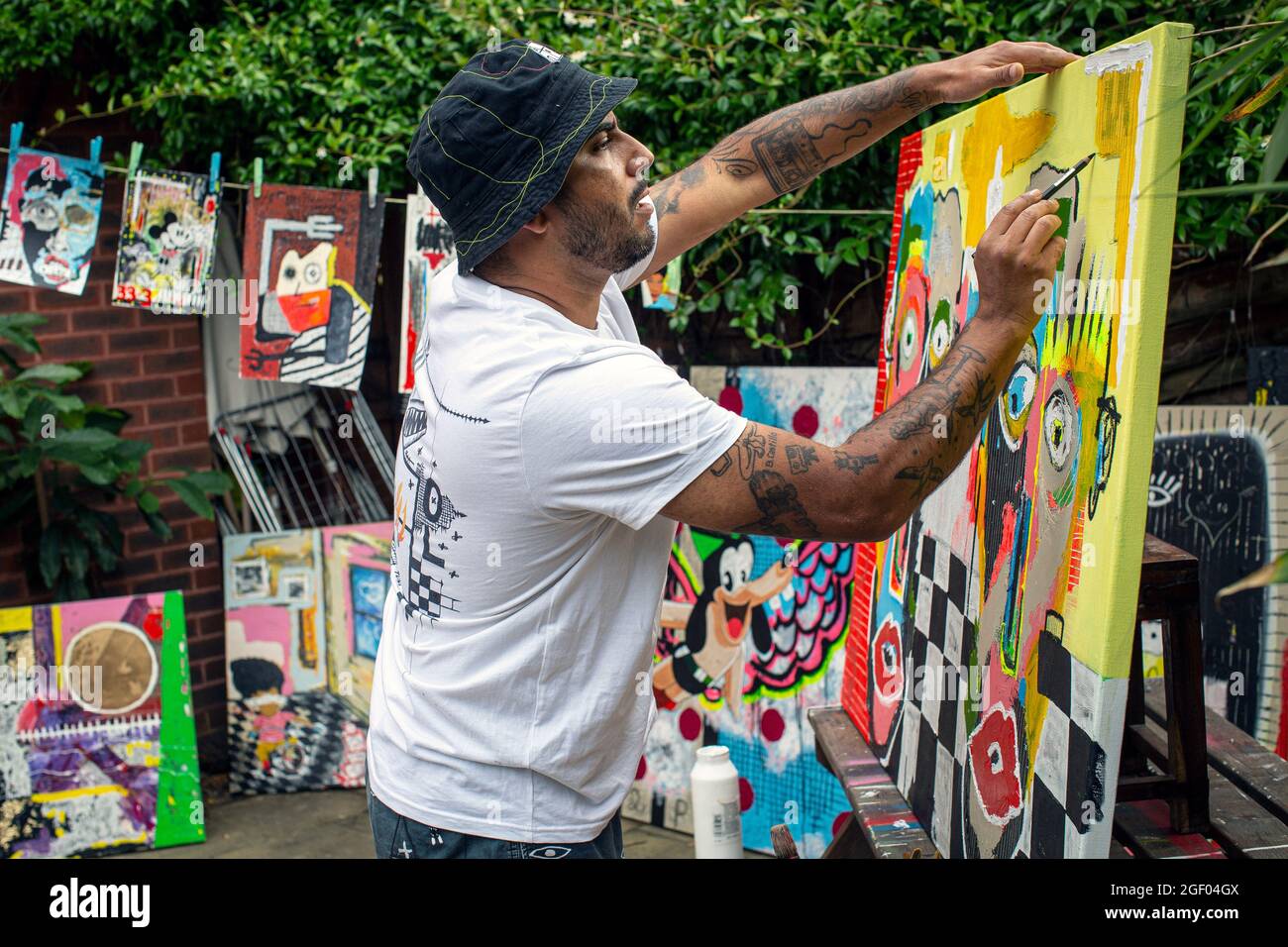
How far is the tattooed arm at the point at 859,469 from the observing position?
1.41 m

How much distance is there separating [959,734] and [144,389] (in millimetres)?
3433

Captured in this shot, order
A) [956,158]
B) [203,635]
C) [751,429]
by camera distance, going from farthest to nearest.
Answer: [203,635], [956,158], [751,429]

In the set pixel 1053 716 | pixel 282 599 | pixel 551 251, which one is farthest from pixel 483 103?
pixel 282 599

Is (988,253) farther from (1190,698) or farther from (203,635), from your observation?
(203,635)

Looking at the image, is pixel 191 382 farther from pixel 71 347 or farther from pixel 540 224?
pixel 540 224

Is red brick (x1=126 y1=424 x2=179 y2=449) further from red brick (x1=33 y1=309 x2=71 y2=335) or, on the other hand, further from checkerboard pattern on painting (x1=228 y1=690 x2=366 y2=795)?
checkerboard pattern on painting (x1=228 y1=690 x2=366 y2=795)

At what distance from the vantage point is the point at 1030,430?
1.62 metres

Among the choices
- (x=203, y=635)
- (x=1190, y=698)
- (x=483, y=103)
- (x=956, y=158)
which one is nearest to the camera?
(x=483, y=103)

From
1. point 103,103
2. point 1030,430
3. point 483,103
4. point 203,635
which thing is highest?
point 103,103

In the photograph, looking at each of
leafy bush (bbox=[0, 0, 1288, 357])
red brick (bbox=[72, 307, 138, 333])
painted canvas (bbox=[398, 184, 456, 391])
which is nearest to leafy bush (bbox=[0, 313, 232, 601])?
red brick (bbox=[72, 307, 138, 333])

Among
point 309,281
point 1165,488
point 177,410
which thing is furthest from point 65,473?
point 1165,488

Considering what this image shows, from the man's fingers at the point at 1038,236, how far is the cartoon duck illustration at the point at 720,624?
2064 millimetres

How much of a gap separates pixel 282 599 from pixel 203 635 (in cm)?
51

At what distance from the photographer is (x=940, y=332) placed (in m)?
2.02
